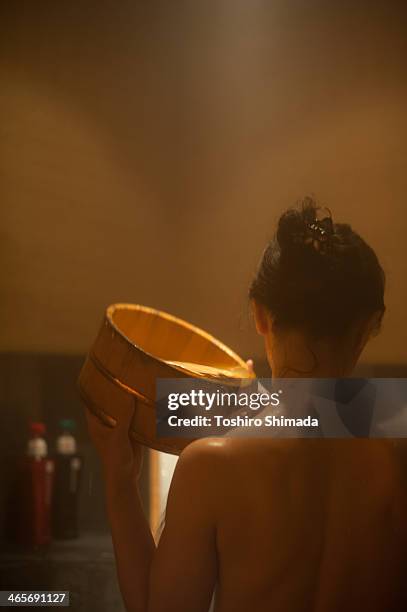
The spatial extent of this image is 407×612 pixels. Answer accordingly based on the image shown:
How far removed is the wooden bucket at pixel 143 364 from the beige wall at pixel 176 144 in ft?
0.12

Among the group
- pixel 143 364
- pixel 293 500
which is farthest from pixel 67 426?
pixel 293 500

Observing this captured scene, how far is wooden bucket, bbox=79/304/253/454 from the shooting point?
981mm

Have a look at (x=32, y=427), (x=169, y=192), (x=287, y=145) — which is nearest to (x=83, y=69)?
(x=169, y=192)

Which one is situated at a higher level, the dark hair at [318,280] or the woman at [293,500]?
the dark hair at [318,280]

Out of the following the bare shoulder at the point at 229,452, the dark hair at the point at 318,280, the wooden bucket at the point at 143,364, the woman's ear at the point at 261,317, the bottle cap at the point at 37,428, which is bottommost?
the bottle cap at the point at 37,428

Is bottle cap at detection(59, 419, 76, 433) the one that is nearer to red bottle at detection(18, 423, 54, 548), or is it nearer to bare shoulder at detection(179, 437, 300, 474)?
red bottle at detection(18, 423, 54, 548)

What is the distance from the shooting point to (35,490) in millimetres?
1199

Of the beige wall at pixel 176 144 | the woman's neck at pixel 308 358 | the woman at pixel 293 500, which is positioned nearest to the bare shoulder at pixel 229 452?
the woman at pixel 293 500

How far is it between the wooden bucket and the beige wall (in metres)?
0.04

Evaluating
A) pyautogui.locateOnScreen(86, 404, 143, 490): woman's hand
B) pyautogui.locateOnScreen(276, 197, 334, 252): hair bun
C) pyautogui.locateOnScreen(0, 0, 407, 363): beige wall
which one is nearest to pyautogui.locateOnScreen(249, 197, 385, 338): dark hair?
pyautogui.locateOnScreen(276, 197, 334, 252): hair bun

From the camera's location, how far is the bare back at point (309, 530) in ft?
3.29

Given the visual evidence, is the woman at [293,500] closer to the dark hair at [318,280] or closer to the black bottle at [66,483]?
the dark hair at [318,280]

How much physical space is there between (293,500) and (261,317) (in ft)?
0.84

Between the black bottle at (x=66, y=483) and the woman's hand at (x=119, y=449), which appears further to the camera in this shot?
the black bottle at (x=66, y=483)
